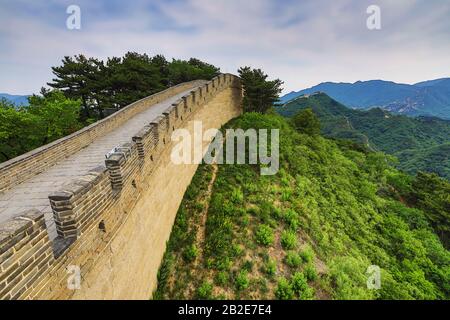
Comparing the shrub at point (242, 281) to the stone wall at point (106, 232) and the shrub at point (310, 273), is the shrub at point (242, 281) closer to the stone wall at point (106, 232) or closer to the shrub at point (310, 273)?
the shrub at point (310, 273)

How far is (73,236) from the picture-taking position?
9.93ft

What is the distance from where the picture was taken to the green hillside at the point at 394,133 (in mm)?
68625

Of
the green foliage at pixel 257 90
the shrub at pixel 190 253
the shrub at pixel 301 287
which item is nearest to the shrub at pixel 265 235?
the shrub at pixel 301 287

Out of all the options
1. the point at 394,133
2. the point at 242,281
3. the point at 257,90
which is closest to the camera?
the point at 242,281

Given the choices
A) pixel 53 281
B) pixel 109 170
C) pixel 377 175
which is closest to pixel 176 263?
pixel 109 170

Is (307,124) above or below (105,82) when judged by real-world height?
below

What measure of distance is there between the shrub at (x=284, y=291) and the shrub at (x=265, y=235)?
1.42 m

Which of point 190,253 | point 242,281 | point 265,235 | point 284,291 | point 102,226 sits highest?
point 102,226

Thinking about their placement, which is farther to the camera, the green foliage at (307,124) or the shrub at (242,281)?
the green foliage at (307,124)

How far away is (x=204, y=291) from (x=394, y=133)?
4637 inches

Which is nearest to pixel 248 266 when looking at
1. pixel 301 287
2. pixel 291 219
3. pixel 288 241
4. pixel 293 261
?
pixel 293 261

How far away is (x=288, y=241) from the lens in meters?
8.68

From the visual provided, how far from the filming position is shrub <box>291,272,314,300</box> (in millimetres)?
7133

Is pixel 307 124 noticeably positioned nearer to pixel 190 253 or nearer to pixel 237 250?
pixel 237 250
